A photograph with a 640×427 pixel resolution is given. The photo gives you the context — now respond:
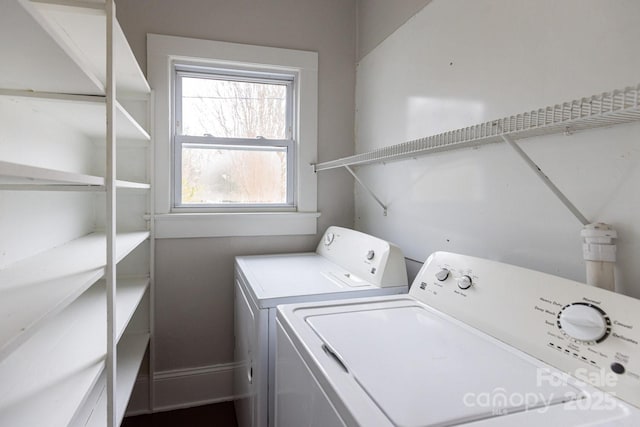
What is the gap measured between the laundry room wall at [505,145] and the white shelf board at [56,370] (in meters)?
1.33

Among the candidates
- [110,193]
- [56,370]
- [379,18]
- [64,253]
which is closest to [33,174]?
[110,193]

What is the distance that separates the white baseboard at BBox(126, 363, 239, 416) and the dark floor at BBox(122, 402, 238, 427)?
0.04 meters

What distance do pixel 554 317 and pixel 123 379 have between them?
5.55 ft

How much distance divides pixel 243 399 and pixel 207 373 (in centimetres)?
57

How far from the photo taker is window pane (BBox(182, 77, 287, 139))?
2.21m

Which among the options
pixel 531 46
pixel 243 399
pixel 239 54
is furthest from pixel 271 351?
pixel 239 54

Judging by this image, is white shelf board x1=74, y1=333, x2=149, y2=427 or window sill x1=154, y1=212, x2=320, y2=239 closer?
white shelf board x1=74, y1=333, x2=149, y2=427

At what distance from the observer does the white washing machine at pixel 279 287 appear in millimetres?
1304

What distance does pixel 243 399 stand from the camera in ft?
5.51

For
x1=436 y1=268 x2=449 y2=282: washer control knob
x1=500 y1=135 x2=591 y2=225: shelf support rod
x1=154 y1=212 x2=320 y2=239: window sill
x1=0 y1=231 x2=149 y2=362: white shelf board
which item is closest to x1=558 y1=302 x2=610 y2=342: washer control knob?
x1=500 y1=135 x2=591 y2=225: shelf support rod

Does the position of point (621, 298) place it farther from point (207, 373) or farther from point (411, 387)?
point (207, 373)

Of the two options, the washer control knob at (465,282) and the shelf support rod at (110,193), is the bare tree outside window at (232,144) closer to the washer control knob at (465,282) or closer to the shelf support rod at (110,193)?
the shelf support rod at (110,193)

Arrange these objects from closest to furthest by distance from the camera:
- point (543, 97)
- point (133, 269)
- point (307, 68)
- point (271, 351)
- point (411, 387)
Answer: point (411, 387) → point (543, 97) → point (271, 351) → point (133, 269) → point (307, 68)

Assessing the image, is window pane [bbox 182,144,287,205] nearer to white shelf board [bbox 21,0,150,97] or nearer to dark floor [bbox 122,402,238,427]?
white shelf board [bbox 21,0,150,97]
